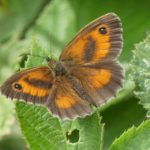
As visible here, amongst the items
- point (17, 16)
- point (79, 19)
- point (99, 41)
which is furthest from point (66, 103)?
point (17, 16)

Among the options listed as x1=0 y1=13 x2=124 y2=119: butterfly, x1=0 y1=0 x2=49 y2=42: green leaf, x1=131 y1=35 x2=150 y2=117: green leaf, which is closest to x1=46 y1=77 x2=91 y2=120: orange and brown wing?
x1=0 y1=13 x2=124 y2=119: butterfly

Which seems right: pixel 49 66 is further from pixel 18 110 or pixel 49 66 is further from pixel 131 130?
pixel 131 130

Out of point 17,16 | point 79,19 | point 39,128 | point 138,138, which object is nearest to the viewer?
point 138,138

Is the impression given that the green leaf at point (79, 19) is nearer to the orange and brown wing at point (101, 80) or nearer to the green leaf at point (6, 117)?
the green leaf at point (6, 117)

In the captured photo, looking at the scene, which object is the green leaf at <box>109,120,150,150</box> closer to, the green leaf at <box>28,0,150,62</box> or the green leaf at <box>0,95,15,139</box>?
the green leaf at <box>0,95,15,139</box>

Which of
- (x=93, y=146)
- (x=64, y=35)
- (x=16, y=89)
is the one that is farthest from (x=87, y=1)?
(x=93, y=146)

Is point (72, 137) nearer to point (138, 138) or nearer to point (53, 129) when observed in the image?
point (53, 129)
